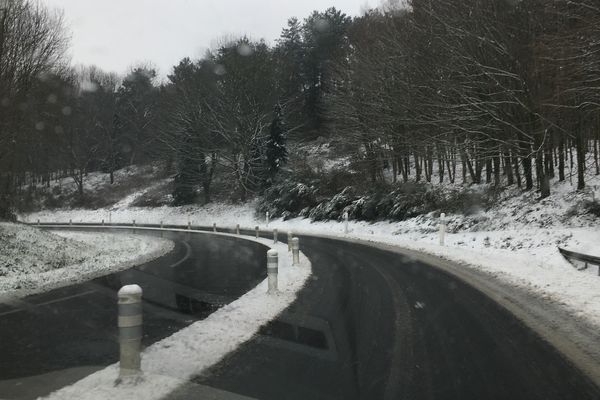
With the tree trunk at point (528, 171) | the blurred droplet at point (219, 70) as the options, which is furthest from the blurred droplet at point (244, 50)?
the tree trunk at point (528, 171)

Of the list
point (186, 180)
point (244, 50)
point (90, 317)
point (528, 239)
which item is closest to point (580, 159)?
point (528, 239)

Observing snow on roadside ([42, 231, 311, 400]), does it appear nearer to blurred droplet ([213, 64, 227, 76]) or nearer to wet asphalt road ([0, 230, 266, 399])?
wet asphalt road ([0, 230, 266, 399])

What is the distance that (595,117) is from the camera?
1784cm

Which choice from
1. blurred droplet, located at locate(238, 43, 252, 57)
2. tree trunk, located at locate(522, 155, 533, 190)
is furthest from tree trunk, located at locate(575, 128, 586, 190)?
blurred droplet, located at locate(238, 43, 252, 57)

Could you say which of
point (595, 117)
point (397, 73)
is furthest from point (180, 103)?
point (595, 117)

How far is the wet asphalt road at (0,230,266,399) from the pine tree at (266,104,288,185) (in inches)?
1141

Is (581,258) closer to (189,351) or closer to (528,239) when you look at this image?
(528,239)

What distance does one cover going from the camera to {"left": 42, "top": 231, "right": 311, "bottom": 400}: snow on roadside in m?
4.58

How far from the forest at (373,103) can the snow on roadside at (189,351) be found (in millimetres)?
11129

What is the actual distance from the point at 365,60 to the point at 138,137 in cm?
5342

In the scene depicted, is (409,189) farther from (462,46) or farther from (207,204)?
(207,204)

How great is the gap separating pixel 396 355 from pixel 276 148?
38627mm

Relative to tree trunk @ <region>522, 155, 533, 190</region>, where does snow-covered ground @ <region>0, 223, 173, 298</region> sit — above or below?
below

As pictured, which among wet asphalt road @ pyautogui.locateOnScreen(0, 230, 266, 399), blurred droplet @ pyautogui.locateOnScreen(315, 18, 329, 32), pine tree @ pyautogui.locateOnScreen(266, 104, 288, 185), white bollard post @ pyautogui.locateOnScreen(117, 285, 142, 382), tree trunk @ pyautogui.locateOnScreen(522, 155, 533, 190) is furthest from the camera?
blurred droplet @ pyautogui.locateOnScreen(315, 18, 329, 32)
